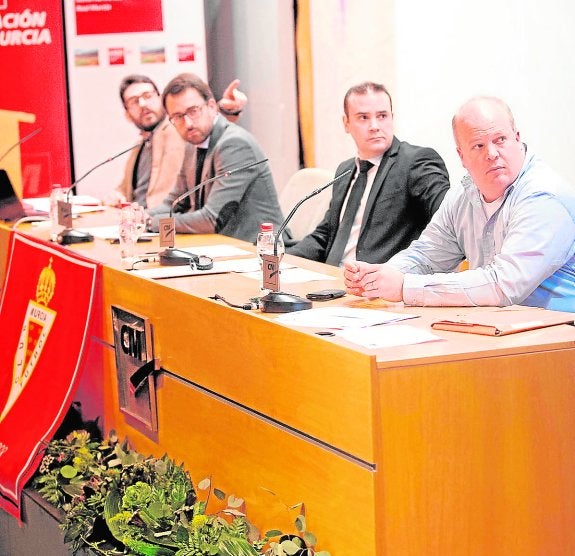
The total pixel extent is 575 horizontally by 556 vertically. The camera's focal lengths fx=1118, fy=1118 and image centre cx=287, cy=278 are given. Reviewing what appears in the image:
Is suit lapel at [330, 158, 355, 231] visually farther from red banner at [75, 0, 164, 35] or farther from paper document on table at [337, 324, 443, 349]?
red banner at [75, 0, 164, 35]

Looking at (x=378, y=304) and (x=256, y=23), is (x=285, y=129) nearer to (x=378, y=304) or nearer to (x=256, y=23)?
(x=256, y=23)

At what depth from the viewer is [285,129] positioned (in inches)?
267

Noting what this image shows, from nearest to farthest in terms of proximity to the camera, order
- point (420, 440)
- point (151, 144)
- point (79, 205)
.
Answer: point (420, 440), point (79, 205), point (151, 144)

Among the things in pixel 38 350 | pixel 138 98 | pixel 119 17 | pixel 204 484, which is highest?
pixel 119 17

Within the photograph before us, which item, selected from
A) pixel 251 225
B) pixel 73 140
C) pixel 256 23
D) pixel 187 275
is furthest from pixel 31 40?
pixel 187 275

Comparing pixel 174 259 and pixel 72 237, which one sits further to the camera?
pixel 72 237

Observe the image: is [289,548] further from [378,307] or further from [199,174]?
[199,174]

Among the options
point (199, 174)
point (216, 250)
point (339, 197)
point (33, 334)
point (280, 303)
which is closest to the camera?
point (280, 303)

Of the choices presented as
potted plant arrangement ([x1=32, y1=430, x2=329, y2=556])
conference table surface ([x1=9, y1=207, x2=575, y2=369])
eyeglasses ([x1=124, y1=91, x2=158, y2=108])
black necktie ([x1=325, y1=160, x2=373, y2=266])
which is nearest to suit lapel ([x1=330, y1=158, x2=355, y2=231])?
black necktie ([x1=325, y1=160, x2=373, y2=266])

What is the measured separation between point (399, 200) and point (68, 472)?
59.2 inches

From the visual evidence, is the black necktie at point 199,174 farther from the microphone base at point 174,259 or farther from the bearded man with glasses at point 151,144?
the microphone base at point 174,259

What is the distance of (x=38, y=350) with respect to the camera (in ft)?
12.7

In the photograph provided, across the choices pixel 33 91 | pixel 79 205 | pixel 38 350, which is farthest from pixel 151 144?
pixel 38 350

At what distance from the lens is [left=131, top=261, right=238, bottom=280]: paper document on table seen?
339 centimetres
